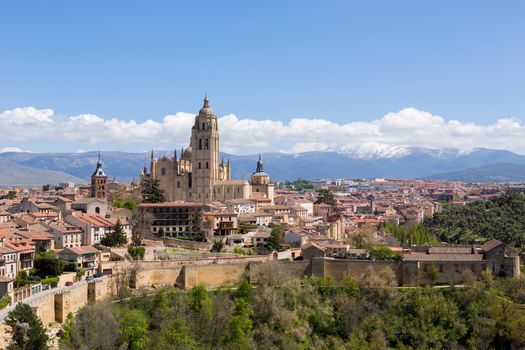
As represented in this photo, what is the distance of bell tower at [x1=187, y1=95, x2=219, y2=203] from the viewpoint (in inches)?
2746

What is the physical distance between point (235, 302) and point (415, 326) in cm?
1073

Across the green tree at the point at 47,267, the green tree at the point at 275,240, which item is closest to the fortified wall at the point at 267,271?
the green tree at the point at 47,267

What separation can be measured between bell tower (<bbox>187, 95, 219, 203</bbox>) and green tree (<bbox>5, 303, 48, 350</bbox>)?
41977 mm

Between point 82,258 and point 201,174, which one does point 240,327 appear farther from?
point 201,174

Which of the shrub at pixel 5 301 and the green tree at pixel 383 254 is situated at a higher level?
the green tree at pixel 383 254

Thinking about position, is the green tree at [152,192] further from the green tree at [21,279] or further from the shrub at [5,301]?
the shrub at [5,301]

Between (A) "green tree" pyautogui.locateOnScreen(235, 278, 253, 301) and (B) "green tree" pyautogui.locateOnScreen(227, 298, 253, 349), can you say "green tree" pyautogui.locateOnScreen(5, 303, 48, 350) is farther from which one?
(A) "green tree" pyautogui.locateOnScreen(235, 278, 253, 301)

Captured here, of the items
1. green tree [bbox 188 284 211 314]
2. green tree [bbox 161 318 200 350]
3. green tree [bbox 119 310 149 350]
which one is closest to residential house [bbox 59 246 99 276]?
green tree [bbox 188 284 211 314]

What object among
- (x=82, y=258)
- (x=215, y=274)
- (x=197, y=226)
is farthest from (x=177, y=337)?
Answer: (x=197, y=226)

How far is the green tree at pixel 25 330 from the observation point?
1066 inches

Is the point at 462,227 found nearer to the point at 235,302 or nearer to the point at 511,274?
the point at 511,274

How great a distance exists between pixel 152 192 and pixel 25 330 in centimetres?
3764

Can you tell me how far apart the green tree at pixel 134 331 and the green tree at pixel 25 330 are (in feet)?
17.9

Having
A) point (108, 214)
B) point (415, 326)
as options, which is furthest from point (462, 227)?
point (108, 214)
